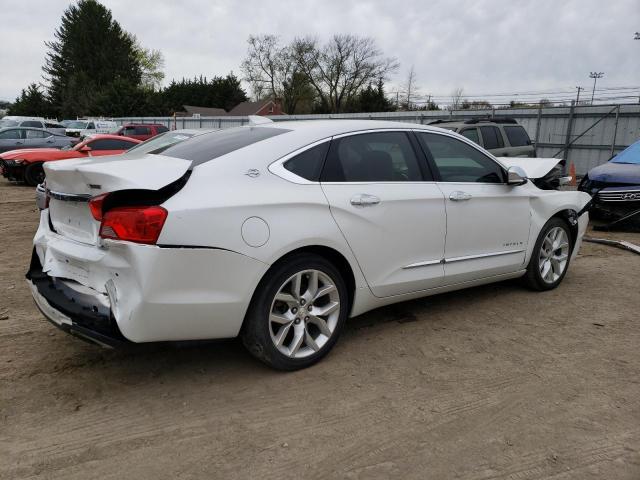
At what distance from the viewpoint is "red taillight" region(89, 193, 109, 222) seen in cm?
291

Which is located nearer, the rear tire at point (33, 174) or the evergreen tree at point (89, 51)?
the rear tire at point (33, 174)

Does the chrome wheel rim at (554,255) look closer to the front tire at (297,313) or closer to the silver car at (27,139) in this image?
the front tire at (297,313)

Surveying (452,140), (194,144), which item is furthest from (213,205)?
(452,140)

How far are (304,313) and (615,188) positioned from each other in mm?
7570

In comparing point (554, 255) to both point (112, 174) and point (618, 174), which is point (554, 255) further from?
point (618, 174)

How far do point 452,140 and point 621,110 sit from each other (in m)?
14.3

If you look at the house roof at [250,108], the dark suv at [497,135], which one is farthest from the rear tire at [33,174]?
the house roof at [250,108]

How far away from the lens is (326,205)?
3424mm

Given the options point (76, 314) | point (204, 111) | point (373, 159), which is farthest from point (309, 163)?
point (204, 111)

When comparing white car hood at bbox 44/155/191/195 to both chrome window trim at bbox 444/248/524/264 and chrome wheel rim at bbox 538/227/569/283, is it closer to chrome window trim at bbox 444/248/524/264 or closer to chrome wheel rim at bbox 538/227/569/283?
chrome window trim at bbox 444/248/524/264

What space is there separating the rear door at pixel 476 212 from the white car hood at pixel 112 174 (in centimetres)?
209

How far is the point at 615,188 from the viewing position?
892cm

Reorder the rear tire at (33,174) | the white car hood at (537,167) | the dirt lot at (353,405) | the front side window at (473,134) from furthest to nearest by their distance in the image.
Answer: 1. the rear tire at (33,174)
2. the front side window at (473,134)
3. the white car hood at (537,167)
4. the dirt lot at (353,405)

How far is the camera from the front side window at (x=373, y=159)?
365cm
